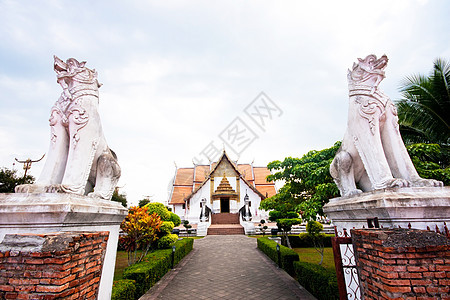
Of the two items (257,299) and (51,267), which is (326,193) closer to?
(257,299)

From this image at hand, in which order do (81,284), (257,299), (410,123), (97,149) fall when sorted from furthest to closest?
(410,123)
(257,299)
(97,149)
(81,284)

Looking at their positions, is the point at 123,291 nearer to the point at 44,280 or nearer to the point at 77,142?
the point at 44,280

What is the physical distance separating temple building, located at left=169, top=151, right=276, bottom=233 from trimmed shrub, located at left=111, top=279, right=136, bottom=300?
1843 centimetres

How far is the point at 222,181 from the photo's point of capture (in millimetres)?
23609

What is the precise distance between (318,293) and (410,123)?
766cm

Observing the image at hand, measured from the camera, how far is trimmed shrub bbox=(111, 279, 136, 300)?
358 cm

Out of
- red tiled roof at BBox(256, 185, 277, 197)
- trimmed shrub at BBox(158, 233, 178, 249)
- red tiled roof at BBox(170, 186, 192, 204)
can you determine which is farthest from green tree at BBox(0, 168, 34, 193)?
red tiled roof at BBox(256, 185, 277, 197)

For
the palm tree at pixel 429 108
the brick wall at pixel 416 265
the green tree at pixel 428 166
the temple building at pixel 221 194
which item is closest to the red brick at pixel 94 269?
the brick wall at pixel 416 265

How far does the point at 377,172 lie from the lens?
2.95 m

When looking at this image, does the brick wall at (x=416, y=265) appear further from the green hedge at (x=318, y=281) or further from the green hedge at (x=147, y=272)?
the green hedge at (x=147, y=272)

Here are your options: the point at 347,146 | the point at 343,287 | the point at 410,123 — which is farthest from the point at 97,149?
the point at 410,123

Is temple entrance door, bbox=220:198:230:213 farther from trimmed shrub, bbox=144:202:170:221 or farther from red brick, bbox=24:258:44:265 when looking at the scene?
red brick, bbox=24:258:44:265

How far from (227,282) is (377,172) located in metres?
4.61

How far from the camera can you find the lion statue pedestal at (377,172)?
7.91 feet
